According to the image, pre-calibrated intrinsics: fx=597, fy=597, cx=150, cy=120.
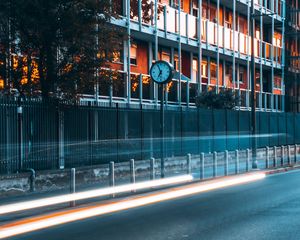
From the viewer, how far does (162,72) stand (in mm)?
18109

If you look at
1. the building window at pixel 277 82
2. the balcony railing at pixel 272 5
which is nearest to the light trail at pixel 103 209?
the balcony railing at pixel 272 5

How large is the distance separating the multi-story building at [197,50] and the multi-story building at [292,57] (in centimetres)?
80

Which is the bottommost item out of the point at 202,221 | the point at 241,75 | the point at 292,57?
the point at 202,221

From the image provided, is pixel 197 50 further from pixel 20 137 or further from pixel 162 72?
pixel 20 137

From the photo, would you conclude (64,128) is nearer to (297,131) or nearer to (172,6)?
(172,6)

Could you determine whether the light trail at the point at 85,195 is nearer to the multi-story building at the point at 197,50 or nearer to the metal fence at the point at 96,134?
the metal fence at the point at 96,134

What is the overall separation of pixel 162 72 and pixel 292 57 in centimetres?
2888

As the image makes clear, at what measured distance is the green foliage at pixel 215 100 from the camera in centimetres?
2923

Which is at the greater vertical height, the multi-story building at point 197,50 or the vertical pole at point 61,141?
the multi-story building at point 197,50

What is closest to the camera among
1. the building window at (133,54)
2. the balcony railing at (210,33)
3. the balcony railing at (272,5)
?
A: the building window at (133,54)

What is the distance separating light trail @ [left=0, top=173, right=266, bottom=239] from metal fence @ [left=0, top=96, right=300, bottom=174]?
132 inches

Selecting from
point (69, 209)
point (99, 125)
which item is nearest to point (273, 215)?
point (69, 209)

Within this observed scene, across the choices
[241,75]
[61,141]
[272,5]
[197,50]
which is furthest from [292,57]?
[61,141]

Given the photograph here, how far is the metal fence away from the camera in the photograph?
15.5 metres
